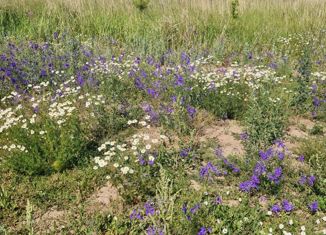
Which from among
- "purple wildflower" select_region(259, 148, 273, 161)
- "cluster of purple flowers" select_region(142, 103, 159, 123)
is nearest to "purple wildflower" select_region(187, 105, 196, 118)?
"cluster of purple flowers" select_region(142, 103, 159, 123)

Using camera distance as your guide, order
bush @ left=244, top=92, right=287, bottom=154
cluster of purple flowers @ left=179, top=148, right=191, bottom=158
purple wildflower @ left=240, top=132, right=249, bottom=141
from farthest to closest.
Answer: purple wildflower @ left=240, top=132, right=249, bottom=141 → bush @ left=244, top=92, right=287, bottom=154 → cluster of purple flowers @ left=179, top=148, right=191, bottom=158

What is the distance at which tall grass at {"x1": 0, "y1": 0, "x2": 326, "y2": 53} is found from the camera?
8.60m

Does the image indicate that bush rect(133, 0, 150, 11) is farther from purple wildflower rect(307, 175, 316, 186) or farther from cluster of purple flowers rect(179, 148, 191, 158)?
purple wildflower rect(307, 175, 316, 186)

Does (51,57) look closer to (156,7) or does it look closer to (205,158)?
(205,158)

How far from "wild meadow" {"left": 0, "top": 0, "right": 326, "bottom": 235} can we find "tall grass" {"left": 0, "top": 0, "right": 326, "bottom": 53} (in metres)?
0.18

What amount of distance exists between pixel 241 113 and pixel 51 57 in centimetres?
353

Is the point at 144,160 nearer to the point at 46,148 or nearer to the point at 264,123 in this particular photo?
the point at 46,148

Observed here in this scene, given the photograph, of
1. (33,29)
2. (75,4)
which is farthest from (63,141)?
(75,4)

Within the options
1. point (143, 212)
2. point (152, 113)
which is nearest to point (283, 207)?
point (143, 212)

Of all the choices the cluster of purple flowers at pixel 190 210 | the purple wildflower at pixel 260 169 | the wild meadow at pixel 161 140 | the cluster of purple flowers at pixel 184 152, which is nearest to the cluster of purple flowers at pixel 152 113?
the wild meadow at pixel 161 140

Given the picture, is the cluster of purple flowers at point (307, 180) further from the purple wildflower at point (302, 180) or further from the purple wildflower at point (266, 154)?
the purple wildflower at point (266, 154)

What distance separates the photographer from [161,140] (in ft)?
15.8

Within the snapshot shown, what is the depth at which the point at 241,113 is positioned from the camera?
5434 millimetres

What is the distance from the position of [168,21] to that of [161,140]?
476cm
